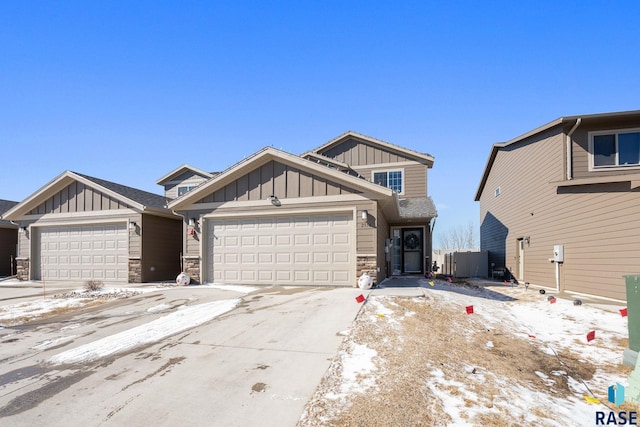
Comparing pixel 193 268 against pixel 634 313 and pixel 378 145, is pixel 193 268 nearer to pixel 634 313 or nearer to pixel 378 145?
pixel 378 145

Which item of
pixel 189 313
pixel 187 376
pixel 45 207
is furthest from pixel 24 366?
pixel 45 207

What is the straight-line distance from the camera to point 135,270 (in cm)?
1257

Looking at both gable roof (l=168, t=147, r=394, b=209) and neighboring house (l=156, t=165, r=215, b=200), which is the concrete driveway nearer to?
gable roof (l=168, t=147, r=394, b=209)

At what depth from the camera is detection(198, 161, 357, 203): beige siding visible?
10.3 metres

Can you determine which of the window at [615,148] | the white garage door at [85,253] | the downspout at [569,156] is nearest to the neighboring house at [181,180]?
the white garage door at [85,253]

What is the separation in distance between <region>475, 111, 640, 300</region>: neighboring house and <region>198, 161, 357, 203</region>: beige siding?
7290 millimetres

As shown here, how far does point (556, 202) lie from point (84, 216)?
17666mm

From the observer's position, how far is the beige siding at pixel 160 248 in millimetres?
12906

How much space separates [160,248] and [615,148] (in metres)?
16.9

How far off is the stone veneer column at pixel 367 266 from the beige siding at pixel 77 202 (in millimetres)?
9210

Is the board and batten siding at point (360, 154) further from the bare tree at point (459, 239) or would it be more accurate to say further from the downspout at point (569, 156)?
the bare tree at point (459, 239)

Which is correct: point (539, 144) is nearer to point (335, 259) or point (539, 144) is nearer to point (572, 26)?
point (572, 26)

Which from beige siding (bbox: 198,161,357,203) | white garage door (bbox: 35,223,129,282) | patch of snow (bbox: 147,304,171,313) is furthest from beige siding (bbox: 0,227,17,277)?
patch of snow (bbox: 147,304,171,313)

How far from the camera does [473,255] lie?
1811 cm
